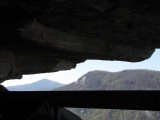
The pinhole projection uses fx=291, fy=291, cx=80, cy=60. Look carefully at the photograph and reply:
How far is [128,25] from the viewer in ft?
22.0

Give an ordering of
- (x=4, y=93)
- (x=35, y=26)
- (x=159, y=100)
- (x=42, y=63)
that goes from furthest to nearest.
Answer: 1. (x=42, y=63)
2. (x=35, y=26)
3. (x=4, y=93)
4. (x=159, y=100)

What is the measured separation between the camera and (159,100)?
151 inches

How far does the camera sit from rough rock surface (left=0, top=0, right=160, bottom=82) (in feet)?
17.3

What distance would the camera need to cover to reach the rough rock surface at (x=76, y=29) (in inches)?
208

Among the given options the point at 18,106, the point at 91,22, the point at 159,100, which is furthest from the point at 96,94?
the point at 91,22

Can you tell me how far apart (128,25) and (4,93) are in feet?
10.9

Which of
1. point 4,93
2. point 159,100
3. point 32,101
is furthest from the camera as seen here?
point 4,93

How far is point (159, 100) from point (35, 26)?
3.52 meters

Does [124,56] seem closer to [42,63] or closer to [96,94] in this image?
[42,63]

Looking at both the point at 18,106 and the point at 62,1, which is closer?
the point at 18,106

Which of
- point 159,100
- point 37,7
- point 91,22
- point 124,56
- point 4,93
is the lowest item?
point 159,100

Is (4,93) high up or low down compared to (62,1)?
down

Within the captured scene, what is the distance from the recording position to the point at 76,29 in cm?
699

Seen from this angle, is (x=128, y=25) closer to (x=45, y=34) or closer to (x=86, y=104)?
(x=45, y=34)
